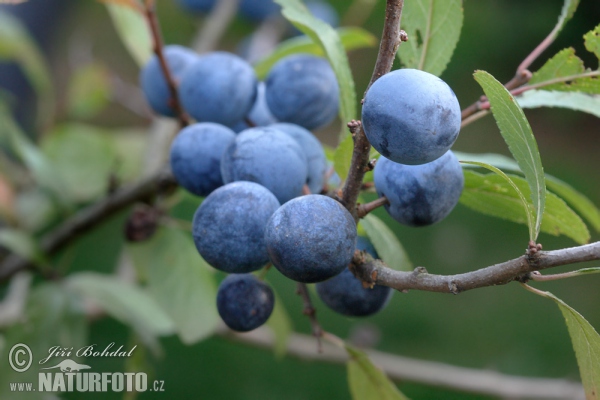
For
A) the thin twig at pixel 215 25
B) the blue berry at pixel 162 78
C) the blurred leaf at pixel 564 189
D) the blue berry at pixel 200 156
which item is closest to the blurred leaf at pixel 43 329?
the blue berry at pixel 162 78

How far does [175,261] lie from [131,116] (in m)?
2.58

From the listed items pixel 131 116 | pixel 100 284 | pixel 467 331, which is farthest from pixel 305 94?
pixel 131 116

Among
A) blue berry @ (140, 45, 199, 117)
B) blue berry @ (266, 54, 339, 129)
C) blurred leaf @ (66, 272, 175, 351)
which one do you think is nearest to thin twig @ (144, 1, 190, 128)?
blue berry @ (140, 45, 199, 117)

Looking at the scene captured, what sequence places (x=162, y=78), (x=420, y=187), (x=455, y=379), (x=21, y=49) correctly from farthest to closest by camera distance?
1. (x=21, y=49)
2. (x=455, y=379)
3. (x=162, y=78)
4. (x=420, y=187)

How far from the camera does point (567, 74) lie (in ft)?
2.38

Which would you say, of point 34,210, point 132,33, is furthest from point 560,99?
point 34,210

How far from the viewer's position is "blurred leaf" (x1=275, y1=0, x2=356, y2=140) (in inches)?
27.6

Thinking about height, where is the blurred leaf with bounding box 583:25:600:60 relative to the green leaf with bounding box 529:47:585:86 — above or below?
above

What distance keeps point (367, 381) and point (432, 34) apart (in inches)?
17.5

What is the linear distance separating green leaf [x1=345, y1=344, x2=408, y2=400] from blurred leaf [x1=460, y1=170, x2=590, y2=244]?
24 cm

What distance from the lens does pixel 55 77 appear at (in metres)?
3.53

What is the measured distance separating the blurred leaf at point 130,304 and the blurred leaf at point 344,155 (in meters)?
0.59

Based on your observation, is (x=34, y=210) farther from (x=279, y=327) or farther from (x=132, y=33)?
(x=279, y=327)

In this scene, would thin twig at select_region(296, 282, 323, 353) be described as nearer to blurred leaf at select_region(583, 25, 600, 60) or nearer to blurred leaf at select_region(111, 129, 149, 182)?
blurred leaf at select_region(583, 25, 600, 60)
